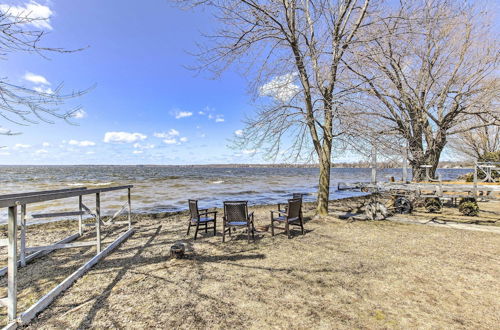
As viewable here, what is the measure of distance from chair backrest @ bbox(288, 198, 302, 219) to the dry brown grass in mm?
691

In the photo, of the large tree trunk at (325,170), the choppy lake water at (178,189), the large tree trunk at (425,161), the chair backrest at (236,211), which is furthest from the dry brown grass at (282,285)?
the large tree trunk at (425,161)

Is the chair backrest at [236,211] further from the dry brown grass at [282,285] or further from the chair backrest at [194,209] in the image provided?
the chair backrest at [194,209]

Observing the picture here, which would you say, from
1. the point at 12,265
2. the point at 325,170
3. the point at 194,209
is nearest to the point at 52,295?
the point at 12,265

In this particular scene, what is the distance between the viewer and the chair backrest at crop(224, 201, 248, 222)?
21.0 feet

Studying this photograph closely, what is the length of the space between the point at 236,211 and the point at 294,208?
1618mm

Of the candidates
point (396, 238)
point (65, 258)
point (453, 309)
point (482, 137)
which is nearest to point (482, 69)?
point (396, 238)

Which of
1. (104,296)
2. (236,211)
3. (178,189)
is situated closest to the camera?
(104,296)

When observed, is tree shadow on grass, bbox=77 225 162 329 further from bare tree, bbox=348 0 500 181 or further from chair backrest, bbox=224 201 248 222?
bare tree, bbox=348 0 500 181

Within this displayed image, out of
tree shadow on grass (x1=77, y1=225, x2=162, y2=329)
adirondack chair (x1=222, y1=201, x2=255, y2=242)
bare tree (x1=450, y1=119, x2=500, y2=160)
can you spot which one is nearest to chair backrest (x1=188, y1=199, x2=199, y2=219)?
adirondack chair (x1=222, y1=201, x2=255, y2=242)

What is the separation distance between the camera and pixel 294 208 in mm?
6816

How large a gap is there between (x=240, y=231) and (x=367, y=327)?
4.93m

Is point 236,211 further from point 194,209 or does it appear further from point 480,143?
point 480,143

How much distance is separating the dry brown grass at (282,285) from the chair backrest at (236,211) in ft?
2.05

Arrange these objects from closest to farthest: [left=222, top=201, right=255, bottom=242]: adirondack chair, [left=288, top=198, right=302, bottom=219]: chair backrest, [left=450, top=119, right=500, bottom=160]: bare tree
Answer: [left=222, top=201, right=255, bottom=242]: adirondack chair
[left=288, top=198, right=302, bottom=219]: chair backrest
[left=450, top=119, right=500, bottom=160]: bare tree
